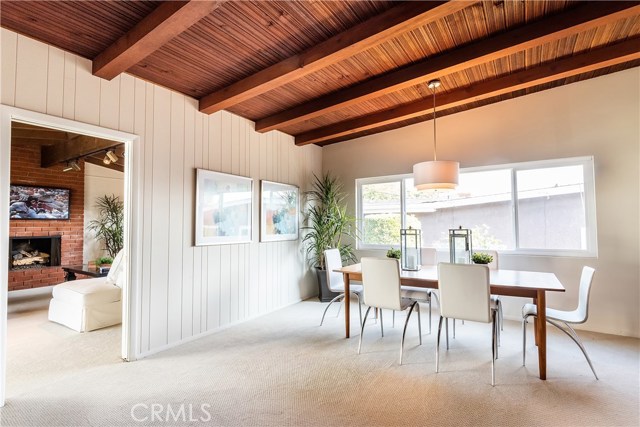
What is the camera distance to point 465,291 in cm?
250

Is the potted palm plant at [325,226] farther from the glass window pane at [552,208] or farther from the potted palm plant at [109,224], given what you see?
the potted palm plant at [109,224]

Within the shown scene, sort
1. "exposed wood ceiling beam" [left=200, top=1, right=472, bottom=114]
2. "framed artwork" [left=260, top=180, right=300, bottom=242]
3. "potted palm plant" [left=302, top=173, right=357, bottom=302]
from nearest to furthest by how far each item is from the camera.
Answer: "exposed wood ceiling beam" [left=200, top=1, right=472, bottom=114]
"framed artwork" [left=260, top=180, right=300, bottom=242]
"potted palm plant" [left=302, top=173, right=357, bottom=302]

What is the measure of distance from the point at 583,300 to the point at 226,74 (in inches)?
147

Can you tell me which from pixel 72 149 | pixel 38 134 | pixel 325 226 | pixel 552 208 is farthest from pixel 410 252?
pixel 38 134

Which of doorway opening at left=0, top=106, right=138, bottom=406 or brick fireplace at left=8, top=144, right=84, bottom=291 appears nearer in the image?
doorway opening at left=0, top=106, right=138, bottom=406

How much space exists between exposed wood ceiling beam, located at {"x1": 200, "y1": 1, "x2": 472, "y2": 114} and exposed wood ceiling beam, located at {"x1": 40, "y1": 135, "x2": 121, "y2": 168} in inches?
85.6

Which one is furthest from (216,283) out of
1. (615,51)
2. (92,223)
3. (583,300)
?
(615,51)

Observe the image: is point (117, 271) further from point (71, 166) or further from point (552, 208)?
point (552, 208)

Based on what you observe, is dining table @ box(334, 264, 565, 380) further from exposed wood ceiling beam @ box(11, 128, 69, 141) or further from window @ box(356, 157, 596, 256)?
exposed wood ceiling beam @ box(11, 128, 69, 141)

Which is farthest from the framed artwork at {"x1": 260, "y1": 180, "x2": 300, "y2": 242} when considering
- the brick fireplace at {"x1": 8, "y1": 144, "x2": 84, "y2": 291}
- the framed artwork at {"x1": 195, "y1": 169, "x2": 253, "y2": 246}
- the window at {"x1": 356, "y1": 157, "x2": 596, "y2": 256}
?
the brick fireplace at {"x1": 8, "y1": 144, "x2": 84, "y2": 291}

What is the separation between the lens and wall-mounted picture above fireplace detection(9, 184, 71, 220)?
16.8ft

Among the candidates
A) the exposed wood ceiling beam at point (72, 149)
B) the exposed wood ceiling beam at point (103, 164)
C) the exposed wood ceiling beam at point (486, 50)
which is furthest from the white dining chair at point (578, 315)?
the exposed wood ceiling beam at point (103, 164)

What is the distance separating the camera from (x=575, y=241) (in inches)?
145

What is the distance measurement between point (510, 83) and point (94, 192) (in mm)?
7253
